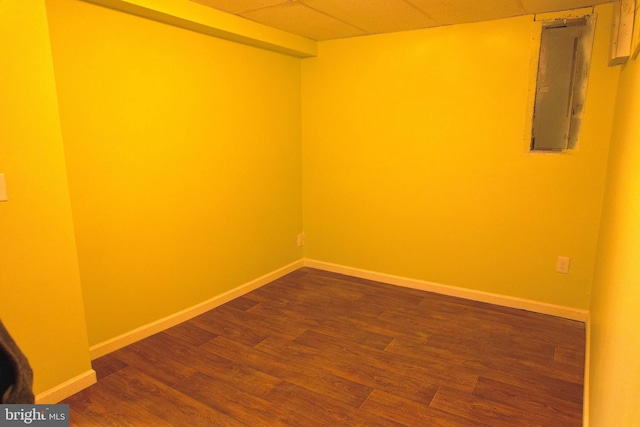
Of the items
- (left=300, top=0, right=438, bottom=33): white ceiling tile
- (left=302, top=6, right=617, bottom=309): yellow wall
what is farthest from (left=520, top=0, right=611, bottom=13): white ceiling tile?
(left=300, top=0, right=438, bottom=33): white ceiling tile

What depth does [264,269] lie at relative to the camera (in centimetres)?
365

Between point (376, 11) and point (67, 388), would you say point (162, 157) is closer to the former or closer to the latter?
point (67, 388)

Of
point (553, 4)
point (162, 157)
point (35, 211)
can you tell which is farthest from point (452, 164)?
point (35, 211)

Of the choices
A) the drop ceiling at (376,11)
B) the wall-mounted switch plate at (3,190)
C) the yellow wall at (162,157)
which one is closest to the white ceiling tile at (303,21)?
the drop ceiling at (376,11)

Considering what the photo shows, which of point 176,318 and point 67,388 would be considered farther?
point 176,318

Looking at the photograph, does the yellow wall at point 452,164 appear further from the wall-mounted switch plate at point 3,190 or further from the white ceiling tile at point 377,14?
the wall-mounted switch plate at point 3,190

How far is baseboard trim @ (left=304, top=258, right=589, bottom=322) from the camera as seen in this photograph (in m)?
2.96

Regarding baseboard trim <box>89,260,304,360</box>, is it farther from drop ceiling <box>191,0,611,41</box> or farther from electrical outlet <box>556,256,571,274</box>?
electrical outlet <box>556,256,571,274</box>

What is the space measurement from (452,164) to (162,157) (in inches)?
86.4

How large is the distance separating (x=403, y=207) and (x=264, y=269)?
1.38 m

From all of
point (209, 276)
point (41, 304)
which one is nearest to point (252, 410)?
point (41, 304)

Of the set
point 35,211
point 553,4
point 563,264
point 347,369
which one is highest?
point 553,4

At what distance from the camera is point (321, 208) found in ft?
12.9

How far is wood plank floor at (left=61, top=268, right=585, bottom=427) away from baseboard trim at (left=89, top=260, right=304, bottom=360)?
2.1 inches
